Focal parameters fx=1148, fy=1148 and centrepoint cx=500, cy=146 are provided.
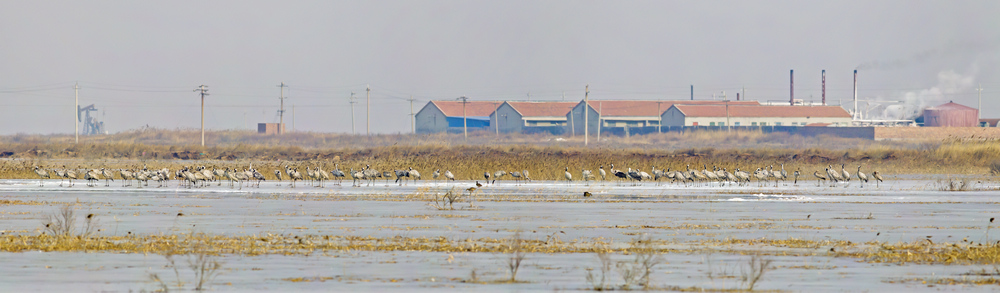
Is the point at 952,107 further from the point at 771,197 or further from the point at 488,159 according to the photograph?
the point at 771,197

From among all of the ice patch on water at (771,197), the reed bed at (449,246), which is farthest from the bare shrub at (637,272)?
the ice patch on water at (771,197)

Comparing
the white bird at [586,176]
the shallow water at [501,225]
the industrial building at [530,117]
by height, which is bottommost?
the shallow water at [501,225]

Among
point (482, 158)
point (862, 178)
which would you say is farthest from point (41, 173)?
point (862, 178)

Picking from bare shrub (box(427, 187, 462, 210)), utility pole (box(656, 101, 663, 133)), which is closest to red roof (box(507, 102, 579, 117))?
utility pole (box(656, 101, 663, 133))

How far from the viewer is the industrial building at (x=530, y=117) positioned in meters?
129

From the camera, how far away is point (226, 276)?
1401 centimetres

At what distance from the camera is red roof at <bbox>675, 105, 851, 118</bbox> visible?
12531 cm

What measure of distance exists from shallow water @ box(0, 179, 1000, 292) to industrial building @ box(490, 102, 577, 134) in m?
84.4

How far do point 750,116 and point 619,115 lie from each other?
1433 cm

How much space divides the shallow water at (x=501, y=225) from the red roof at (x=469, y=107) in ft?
303

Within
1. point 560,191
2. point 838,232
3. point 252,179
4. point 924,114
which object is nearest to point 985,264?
point 838,232

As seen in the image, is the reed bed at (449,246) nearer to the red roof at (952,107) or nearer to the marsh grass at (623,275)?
the marsh grass at (623,275)

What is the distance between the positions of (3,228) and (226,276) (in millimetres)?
9229

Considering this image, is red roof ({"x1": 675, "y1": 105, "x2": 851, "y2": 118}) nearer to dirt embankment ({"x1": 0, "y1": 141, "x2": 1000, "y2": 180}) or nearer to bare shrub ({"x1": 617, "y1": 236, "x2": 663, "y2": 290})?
dirt embankment ({"x1": 0, "y1": 141, "x2": 1000, "y2": 180})
